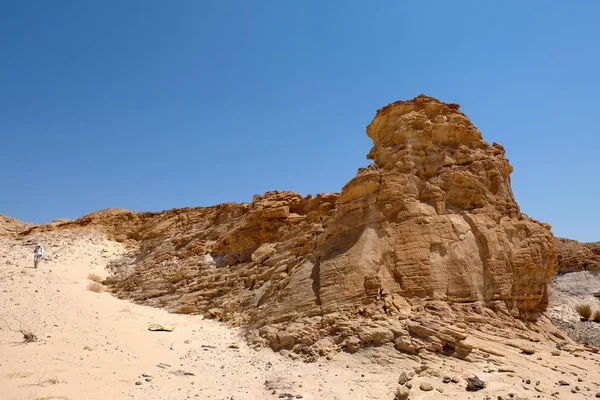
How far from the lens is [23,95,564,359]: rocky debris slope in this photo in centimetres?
901

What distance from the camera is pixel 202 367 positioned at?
29.0 ft

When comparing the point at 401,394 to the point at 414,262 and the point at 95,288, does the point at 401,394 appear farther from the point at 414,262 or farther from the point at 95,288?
the point at 95,288

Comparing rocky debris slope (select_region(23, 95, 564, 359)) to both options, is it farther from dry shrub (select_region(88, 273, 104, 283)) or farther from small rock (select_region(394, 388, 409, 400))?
dry shrub (select_region(88, 273, 104, 283))

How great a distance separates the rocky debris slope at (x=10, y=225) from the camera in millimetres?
27984

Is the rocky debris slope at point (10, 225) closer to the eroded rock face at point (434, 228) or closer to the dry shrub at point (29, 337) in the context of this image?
the dry shrub at point (29, 337)

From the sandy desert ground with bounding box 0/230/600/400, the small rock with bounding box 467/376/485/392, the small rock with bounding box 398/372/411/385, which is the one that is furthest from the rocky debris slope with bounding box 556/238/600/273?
the small rock with bounding box 398/372/411/385

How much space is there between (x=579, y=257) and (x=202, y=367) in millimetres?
25955

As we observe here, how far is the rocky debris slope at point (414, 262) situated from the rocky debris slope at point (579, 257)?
18.7 m

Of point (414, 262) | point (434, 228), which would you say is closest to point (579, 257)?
point (434, 228)

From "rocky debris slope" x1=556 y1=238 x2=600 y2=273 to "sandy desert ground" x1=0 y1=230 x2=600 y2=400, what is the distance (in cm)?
2038

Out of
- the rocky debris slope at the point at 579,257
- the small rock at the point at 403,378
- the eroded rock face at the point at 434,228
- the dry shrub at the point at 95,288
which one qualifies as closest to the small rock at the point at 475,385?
the small rock at the point at 403,378

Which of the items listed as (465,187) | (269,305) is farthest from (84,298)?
(465,187)

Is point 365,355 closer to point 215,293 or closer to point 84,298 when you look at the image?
point 215,293

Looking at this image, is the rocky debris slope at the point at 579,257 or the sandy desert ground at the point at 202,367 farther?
the rocky debris slope at the point at 579,257
